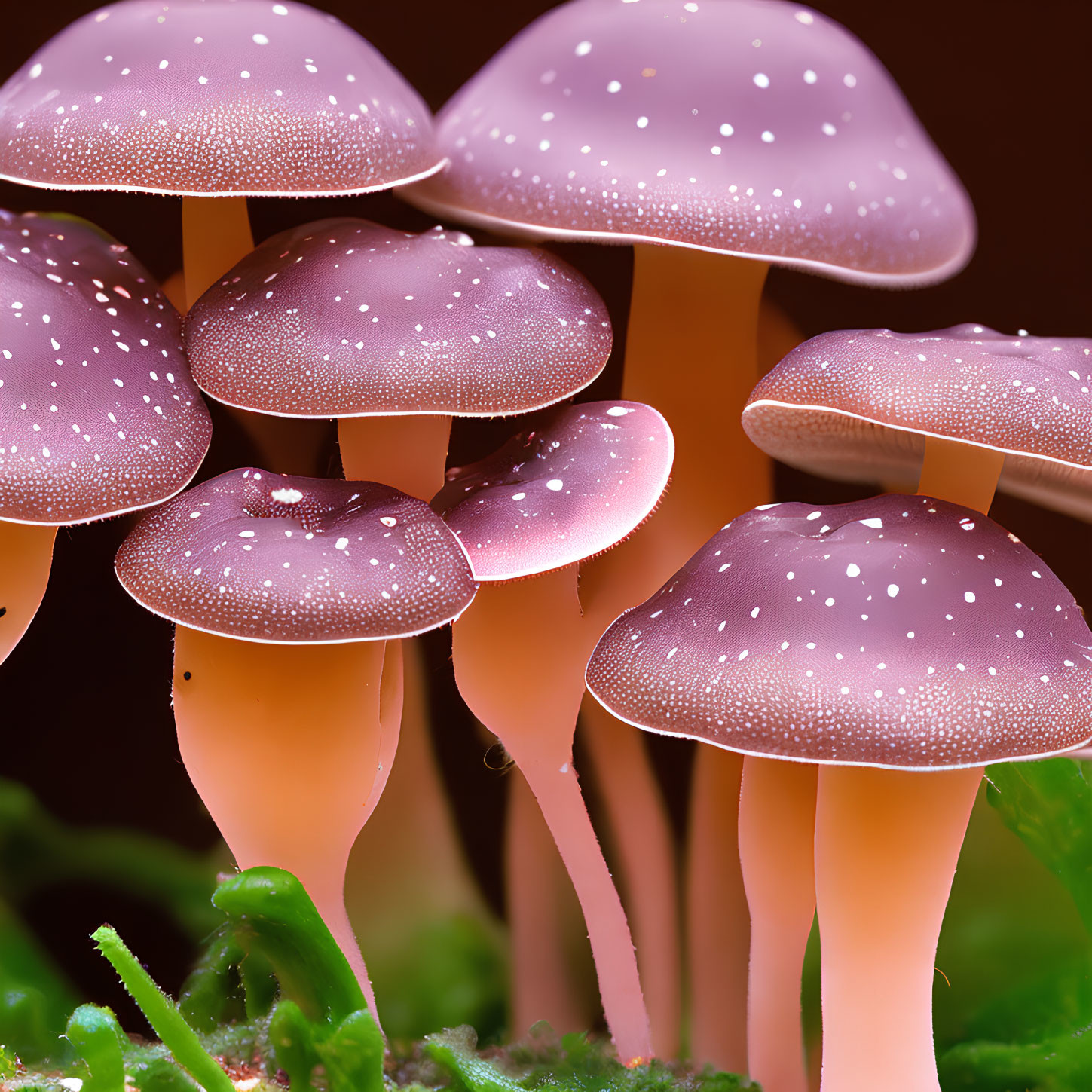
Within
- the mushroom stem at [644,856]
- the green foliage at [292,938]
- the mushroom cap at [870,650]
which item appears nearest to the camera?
the mushroom cap at [870,650]

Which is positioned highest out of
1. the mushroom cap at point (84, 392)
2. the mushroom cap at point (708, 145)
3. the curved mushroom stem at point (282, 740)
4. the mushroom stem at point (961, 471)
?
the mushroom cap at point (708, 145)

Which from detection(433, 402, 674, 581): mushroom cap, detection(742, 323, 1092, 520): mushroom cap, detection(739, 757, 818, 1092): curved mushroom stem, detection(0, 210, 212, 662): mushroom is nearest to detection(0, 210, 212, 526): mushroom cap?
detection(0, 210, 212, 662): mushroom

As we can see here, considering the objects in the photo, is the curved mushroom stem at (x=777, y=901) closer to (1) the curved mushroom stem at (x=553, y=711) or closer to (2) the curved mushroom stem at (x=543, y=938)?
(1) the curved mushroom stem at (x=553, y=711)

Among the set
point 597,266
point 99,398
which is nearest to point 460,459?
point 597,266

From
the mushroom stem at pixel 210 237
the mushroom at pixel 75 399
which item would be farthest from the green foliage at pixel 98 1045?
the mushroom stem at pixel 210 237

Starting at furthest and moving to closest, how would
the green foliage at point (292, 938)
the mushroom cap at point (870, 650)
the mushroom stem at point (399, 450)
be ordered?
the mushroom stem at point (399, 450)
the green foliage at point (292, 938)
the mushroom cap at point (870, 650)

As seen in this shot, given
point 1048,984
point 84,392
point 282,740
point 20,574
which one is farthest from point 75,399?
point 1048,984

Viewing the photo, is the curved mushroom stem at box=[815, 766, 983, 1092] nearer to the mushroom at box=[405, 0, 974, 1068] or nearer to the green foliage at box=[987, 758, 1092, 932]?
the green foliage at box=[987, 758, 1092, 932]
